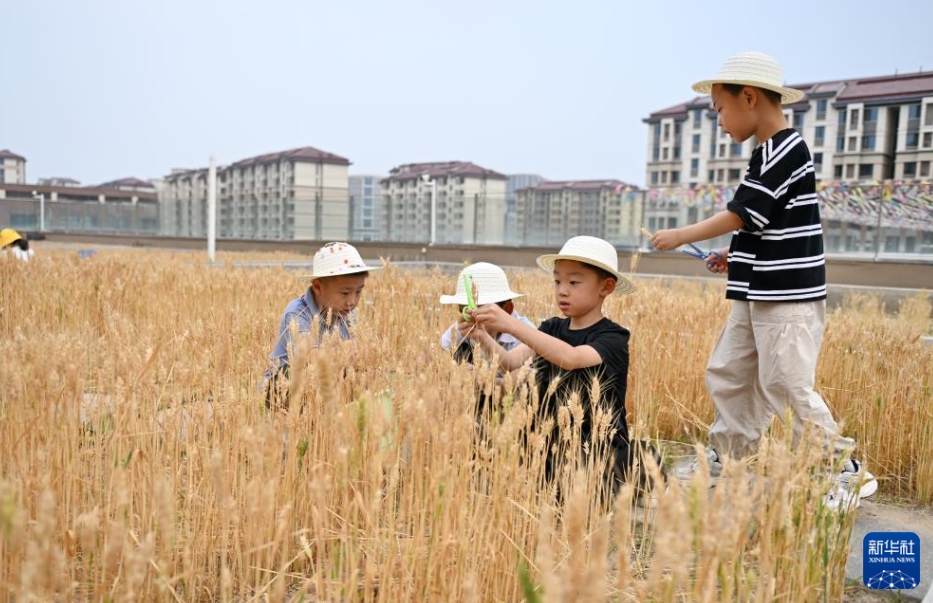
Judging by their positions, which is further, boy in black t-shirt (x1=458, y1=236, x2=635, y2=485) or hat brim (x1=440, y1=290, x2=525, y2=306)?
hat brim (x1=440, y1=290, x2=525, y2=306)

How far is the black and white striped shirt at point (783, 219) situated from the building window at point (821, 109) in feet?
174

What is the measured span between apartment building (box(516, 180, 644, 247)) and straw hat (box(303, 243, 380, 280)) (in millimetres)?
14824

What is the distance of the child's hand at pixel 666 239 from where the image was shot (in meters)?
2.29

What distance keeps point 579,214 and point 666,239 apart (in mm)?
17025

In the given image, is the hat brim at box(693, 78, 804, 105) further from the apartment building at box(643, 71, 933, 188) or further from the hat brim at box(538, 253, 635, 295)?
the apartment building at box(643, 71, 933, 188)

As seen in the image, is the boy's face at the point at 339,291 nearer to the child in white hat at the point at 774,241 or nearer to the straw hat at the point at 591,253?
the straw hat at the point at 591,253

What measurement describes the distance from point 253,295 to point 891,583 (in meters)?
3.62

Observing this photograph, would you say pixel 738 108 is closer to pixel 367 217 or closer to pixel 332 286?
pixel 332 286

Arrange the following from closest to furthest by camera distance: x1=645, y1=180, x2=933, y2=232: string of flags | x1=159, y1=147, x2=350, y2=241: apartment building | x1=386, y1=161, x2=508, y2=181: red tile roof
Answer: x1=645, y1=180, x2=933, y2=232: string of flags, x1=159, y1=147, x2=350, y2=241: apartment building, x1=386, y1=161, x2=508, y2=181: red tile roof

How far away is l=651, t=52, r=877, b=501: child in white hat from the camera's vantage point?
2.27 metres

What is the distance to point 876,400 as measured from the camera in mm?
2717

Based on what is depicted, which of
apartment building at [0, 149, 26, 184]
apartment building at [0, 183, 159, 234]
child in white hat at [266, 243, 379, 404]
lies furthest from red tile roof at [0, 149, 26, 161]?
child in white hat at [266, 243, 379, 404]

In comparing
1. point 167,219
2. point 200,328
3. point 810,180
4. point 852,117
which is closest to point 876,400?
point 810,180

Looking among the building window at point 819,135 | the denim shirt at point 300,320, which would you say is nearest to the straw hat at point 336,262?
the denim shirt at point 300,320
